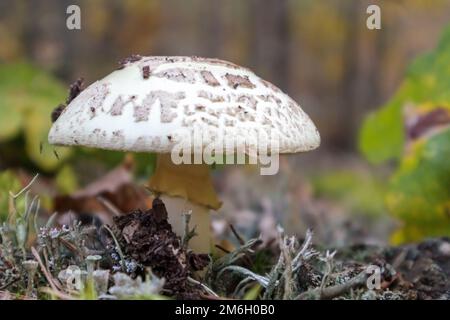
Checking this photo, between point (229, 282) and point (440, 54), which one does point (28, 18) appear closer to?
point (440, 54)

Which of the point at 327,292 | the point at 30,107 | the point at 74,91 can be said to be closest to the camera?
the point at 327,292

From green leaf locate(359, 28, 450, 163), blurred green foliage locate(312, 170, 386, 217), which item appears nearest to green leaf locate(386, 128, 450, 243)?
green leaf locate(359, 28, 450, 163)

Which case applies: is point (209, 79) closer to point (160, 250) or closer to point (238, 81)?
point (238, 81)

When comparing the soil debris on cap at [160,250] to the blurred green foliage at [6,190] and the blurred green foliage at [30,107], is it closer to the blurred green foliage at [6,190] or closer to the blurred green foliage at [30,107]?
the blurred green foliage at [6,190]

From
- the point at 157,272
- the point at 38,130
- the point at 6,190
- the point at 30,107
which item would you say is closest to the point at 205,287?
the point at 157,272

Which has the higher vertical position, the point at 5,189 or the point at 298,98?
the point at 5,189

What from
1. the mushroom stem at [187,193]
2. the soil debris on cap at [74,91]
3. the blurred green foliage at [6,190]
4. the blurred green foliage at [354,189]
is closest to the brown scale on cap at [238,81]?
the mushroom stem at [187,193]
